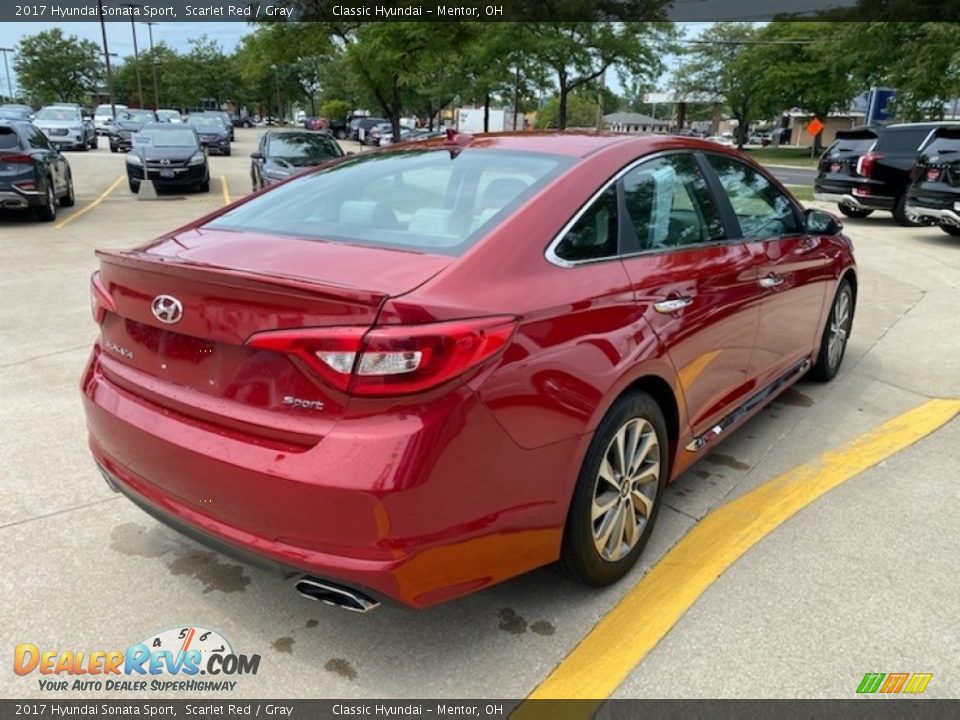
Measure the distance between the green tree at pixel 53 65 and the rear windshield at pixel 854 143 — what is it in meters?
72.4

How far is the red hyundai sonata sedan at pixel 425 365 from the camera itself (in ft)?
6.69

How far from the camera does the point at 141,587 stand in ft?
9.26

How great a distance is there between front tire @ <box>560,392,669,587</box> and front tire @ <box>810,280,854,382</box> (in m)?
2.51

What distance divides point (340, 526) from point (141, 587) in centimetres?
121

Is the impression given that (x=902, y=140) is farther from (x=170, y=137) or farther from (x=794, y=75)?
(x=794, y=75)

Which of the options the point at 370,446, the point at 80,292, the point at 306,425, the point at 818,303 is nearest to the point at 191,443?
the point at 306,425

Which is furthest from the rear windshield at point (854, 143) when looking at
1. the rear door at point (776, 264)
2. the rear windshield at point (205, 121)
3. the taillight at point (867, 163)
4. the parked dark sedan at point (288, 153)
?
the rear windshield at point (205, 121)

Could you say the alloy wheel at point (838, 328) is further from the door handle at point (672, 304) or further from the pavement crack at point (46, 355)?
the pavement crack at point (46, 355)

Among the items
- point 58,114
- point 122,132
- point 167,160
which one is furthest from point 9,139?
point 58,114

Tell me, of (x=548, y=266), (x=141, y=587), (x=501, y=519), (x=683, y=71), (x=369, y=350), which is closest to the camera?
(x=369, y=350)

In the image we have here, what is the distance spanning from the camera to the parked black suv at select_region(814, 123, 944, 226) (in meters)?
13.6

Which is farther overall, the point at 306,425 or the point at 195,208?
the point at 195,208

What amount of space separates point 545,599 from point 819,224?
293 cm

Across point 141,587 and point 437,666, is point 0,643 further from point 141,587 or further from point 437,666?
point 437,666
